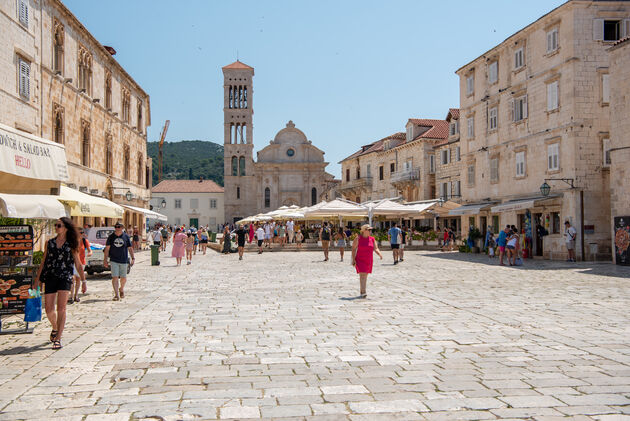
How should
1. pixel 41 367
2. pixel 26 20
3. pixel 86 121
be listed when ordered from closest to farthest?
pixel 41 367, pixel 26 20, pixel 86 121

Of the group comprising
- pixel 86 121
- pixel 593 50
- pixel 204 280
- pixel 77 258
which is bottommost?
pixel 204 280

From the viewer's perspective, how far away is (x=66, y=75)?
22453 millimetres

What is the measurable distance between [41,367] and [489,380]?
14.9ft

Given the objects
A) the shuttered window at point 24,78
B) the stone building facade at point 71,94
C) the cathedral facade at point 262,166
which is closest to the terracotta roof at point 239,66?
the cathedral facade at point 262,166

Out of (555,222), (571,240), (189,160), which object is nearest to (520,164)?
(555,222)

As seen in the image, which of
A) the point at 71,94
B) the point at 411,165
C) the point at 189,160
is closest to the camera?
the point at 71,94

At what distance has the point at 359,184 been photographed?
56.6m

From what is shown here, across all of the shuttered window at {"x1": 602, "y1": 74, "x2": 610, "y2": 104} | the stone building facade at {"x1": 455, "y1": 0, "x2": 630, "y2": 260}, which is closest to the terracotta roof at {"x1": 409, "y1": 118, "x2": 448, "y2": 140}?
the stone building facade at {"x1": 455, "y1": 0, "x2": 630, "y2": 260}

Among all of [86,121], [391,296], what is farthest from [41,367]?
[86,121]

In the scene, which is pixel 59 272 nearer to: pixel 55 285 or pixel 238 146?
pixel 55 285

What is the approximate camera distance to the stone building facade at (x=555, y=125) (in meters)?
22.0

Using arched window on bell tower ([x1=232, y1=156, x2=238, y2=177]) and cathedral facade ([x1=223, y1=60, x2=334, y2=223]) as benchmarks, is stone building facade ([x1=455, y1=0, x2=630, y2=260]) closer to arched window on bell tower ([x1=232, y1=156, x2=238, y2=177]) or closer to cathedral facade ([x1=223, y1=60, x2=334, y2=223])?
cathedral facade ([x1=223, y1=60, x2=334, y2=223])

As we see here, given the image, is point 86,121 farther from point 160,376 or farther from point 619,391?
point 619,391

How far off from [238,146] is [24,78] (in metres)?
61.6
